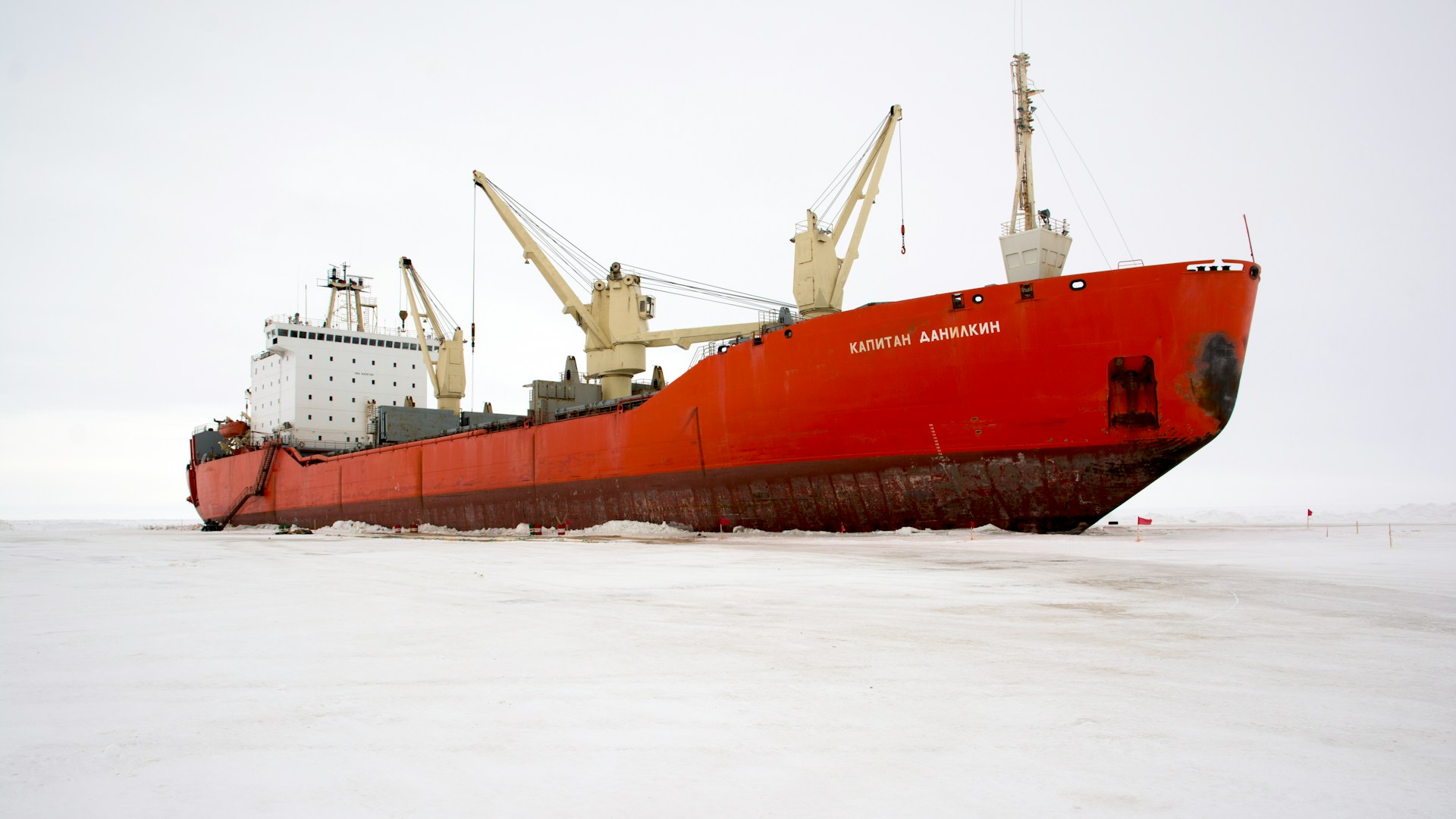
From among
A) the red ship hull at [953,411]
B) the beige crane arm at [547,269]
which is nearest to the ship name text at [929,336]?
the red ship hull at [953,411]

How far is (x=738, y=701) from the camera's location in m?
3.12

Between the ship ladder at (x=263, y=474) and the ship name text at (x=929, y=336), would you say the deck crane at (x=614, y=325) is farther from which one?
the ship ladder at (x=263, y=474)

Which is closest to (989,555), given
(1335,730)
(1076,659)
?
(1076,659)

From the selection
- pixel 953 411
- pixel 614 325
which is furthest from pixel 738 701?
pixel 614 325

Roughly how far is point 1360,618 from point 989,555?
4.85 m

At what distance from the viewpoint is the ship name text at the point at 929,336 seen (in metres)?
14.2

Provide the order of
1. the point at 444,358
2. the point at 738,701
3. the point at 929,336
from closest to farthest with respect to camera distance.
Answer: the point at 738,701
the point at 929,336
the point at 444,358

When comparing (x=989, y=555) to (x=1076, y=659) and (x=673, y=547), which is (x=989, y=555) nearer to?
(x=673, y=547)

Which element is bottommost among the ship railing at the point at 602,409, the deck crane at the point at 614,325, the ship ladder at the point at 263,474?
the ship ladder at the point at 263,474

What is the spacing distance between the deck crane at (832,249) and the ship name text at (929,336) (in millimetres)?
4814

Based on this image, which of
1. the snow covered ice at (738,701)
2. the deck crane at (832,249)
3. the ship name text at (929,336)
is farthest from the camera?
the deck crane at (832,249)

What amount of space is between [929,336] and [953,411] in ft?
4.68

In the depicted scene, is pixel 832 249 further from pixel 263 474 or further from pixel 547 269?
pixel 263 474

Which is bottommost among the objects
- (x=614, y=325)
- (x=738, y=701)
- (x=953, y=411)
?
(x=738, y=701)
